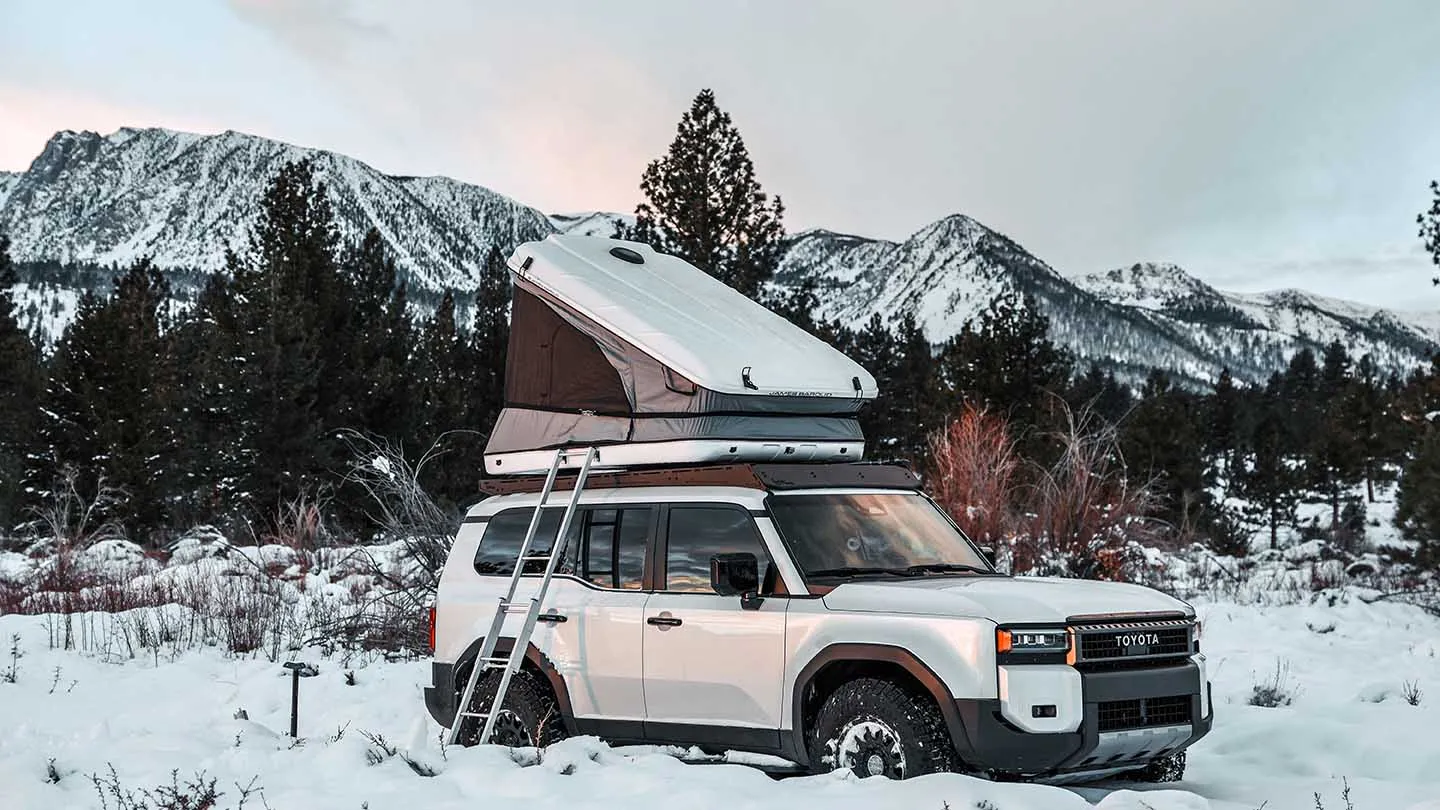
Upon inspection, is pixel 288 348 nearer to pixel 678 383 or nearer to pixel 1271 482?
pixel 678 383

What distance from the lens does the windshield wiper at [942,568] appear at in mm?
7664

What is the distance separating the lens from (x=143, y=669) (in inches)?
474

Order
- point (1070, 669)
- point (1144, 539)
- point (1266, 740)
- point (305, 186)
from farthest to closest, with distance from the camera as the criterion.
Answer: point (305, 186) < point (1144, 539) < point (1266, 740) < point (1070, 669)

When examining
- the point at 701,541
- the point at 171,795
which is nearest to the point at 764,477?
the point at 701,541

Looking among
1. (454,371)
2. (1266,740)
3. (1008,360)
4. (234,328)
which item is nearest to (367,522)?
(234,328)

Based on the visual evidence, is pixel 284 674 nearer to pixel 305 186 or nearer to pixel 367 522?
pixel 367 522

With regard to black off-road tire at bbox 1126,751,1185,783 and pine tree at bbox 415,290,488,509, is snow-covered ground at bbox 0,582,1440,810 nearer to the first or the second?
black off-road tire at bbox 1126,751,1185,783

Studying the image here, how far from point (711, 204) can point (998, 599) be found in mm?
21814

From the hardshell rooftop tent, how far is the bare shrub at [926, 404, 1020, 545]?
26.6ft

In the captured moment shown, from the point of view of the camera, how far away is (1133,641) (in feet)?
22.1

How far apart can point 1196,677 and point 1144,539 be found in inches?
422

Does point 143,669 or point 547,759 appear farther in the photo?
point 143,669

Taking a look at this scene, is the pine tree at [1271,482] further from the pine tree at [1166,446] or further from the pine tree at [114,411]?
the pine tree at [114,411]

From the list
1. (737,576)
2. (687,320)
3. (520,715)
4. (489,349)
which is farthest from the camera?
(489,349)
